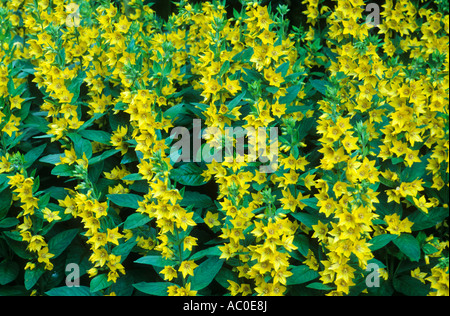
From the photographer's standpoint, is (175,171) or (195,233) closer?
(175,171)

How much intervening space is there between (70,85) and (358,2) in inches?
62.4

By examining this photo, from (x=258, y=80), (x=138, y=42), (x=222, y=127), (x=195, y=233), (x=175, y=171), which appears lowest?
(x=195, y=233)

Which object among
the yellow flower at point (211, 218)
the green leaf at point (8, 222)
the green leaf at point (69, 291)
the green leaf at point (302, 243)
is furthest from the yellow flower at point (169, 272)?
the green leaf at point (8, 222)

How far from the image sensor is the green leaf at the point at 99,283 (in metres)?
2.04

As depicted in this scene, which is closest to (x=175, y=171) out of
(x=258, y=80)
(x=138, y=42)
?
(x=258, y=80)

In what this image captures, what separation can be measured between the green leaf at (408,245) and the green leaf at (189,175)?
3.06ft

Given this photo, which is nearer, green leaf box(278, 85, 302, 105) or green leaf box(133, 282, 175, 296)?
green leaf box(133, 282, 175, 296)

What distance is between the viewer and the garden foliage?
6.27 ft

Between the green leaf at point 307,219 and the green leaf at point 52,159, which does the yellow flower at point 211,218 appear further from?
the green leaf at point 52,159

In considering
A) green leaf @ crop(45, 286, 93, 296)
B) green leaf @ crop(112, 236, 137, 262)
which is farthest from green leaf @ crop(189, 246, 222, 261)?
green leaf @ crop(45, 286, 93, 296)

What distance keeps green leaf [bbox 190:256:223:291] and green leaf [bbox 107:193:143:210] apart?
Result: 0.41 m

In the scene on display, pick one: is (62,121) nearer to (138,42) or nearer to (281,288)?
(138,42)

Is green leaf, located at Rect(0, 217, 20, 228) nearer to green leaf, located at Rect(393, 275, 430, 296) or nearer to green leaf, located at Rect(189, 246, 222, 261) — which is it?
green leaf, located at Rect(189, 246, 222, 261)

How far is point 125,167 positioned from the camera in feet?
8.07
